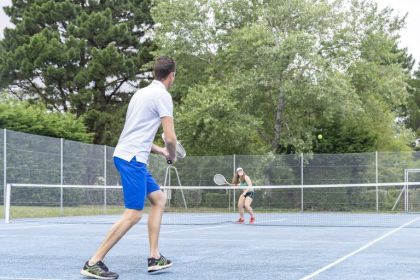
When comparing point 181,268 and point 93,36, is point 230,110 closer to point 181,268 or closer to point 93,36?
point 93,36

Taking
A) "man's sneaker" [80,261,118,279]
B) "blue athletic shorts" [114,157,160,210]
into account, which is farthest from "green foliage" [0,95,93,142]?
"man's sneaker" [80,261,118,279]

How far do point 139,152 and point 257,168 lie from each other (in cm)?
2022

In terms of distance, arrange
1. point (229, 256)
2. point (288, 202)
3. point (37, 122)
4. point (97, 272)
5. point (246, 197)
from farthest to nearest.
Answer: point (37, 122) < point (288, 202) < point (246, 197) < point (229, 256) < point (97, 272)

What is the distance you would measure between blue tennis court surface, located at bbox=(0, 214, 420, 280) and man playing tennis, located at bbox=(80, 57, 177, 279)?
30cm

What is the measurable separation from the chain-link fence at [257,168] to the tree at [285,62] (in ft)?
6.05

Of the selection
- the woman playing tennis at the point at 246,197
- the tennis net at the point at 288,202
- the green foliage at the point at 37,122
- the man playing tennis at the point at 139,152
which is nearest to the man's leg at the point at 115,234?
the man playing tennis at the point at 139,152

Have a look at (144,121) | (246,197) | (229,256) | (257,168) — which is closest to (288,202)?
(257,168)

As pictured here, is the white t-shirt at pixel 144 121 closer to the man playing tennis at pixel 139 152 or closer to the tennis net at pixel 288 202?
the man playing tennis at pixel 139 152

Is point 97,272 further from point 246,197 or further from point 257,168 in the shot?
point 257,168

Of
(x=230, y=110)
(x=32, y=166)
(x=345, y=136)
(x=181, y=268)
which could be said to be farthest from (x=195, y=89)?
(x=181, y=268)

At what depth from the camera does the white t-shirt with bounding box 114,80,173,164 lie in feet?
18.4

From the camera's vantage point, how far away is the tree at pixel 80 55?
36.8 m

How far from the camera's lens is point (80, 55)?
37656mm

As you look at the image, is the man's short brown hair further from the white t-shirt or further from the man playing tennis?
the white t-shirt
